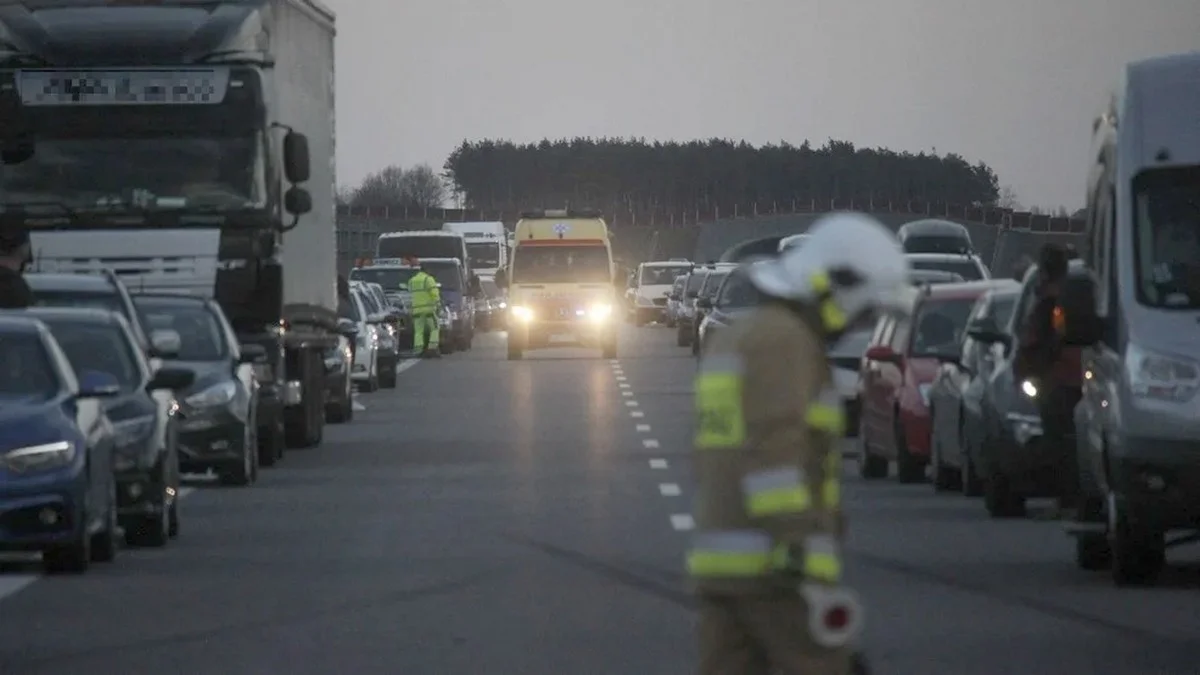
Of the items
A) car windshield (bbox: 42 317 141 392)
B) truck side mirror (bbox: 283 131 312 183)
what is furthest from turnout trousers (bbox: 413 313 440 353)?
car windshield (bbox: 42 317 141 392)

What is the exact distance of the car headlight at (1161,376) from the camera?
50.0ft

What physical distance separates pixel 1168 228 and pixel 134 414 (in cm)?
598

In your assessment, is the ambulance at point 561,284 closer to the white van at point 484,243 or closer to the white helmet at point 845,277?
the white van at point 484,243

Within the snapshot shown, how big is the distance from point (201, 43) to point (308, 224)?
2815 millimetres

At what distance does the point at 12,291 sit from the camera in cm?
2000

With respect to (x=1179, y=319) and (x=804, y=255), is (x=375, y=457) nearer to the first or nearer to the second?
(x=1179, y=319)

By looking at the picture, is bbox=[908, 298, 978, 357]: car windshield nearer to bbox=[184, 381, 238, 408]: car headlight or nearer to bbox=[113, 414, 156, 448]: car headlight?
bbox=[184, 381, 238, 408]: car headlight

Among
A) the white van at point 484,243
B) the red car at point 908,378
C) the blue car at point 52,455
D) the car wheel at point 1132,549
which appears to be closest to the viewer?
the car wheel at point 1132,549

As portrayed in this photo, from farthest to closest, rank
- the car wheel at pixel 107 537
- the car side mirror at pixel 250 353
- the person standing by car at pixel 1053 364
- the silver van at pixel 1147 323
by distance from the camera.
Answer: the car side mirror at pixel 250 353
the person standing by car at pixel 1053 364
the car wheel at pixel 107 537
the silver van at pixel 1147 323

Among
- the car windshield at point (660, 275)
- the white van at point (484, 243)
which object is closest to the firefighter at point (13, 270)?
the white van at point (484, 243)

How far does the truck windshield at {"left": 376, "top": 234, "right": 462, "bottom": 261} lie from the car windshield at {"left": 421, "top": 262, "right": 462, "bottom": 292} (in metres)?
8.60

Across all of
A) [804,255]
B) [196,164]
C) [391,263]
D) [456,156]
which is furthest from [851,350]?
[456,156]

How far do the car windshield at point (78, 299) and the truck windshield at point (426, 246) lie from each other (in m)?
49.0

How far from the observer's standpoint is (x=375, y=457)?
27.6m
